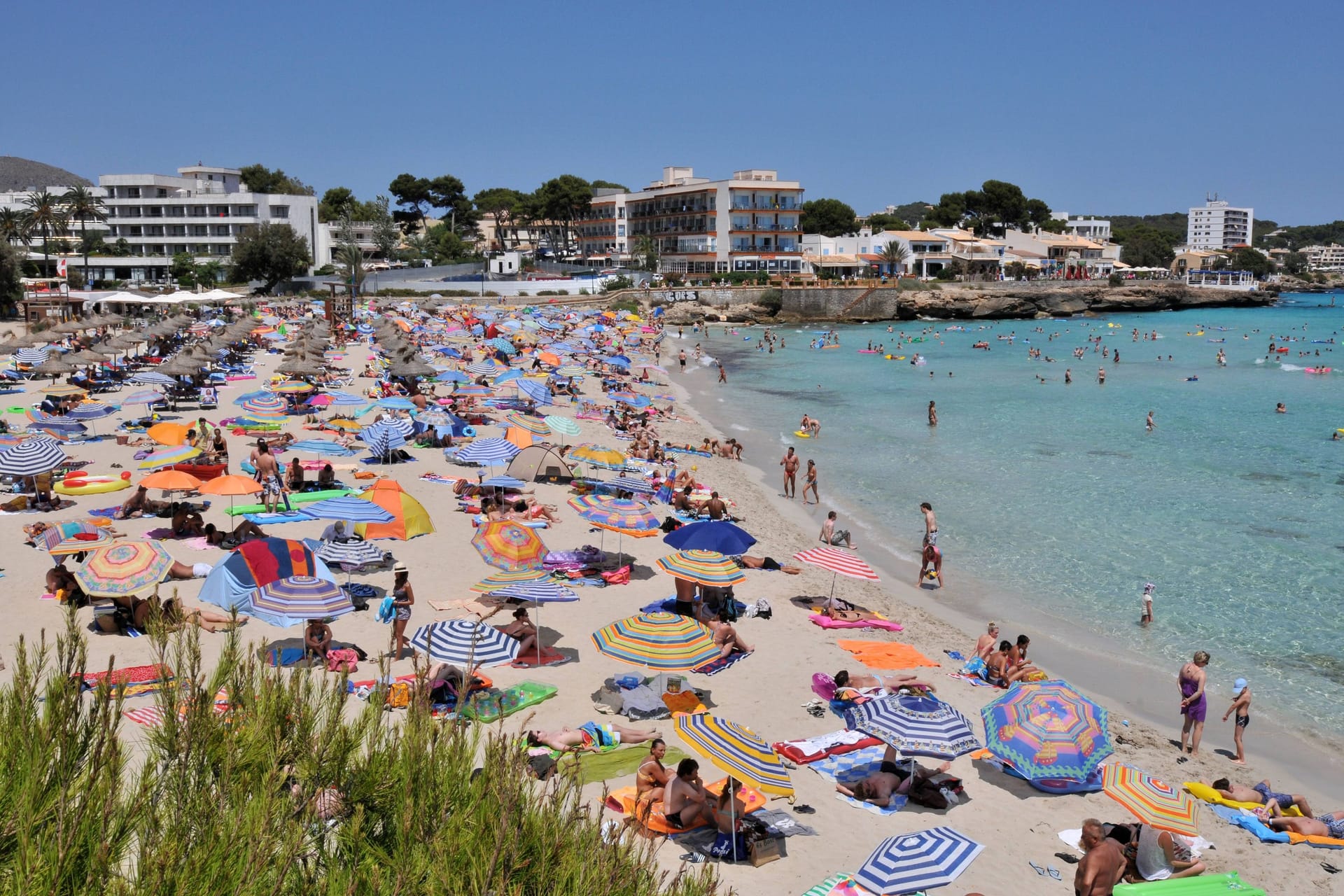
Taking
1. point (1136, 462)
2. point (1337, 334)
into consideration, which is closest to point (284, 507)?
point (1136, 462)

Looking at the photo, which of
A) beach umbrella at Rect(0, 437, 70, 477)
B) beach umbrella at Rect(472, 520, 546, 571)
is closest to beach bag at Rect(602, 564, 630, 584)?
beach umbrella at Rect(472, 520, 546, 571)

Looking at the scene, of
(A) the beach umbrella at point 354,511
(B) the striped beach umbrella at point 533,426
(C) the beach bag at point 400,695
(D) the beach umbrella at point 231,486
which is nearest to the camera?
(C) the beach bag at point 400,695

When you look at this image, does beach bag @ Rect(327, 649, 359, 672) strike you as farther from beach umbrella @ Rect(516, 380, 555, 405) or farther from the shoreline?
beach umbrella @ Rect(516, 380, 555, 405)

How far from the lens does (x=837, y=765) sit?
8.89 m

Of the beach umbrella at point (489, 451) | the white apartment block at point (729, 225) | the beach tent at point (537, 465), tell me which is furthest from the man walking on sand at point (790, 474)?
the white apartment block at point (729, 225)

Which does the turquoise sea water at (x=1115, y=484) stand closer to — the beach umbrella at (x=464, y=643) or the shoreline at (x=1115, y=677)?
the shoreline at (x=1115, y=677)

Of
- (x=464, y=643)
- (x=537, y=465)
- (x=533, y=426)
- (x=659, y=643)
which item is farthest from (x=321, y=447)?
(x=659, y=643)

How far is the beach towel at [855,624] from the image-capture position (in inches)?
500

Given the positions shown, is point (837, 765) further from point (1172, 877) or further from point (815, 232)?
point (815, 232)

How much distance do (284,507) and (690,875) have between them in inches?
499

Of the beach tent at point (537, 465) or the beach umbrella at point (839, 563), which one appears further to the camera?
the beach tent at point (537, 465)

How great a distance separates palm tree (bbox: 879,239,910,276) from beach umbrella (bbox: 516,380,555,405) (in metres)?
76.2

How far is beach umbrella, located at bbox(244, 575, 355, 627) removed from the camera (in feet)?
30.9

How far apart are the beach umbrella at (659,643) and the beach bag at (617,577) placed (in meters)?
3.77
